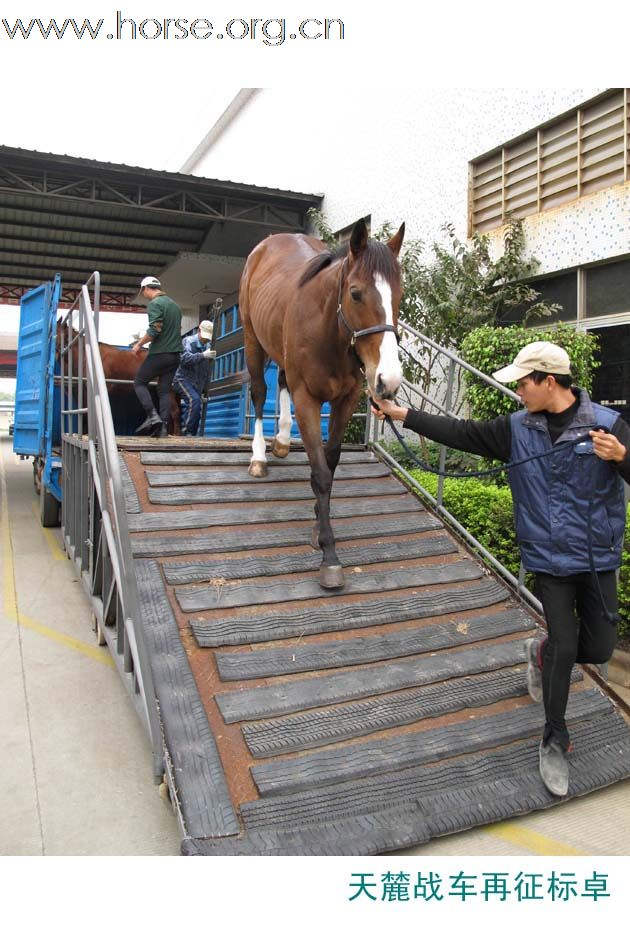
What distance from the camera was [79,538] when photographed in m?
4.73

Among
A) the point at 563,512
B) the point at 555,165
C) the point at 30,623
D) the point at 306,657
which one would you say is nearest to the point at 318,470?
the point at 306,657

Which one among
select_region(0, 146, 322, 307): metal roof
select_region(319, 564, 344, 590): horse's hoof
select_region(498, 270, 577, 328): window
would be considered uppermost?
select_region(0, 146, 322, 307): metal roof

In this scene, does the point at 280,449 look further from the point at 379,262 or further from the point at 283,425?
the point at 379,262

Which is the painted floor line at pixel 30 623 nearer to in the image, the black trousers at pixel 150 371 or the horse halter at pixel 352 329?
the black trousers at pixel 150 371

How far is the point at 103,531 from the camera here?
11.6 feet

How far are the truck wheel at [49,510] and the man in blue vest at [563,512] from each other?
558 cm

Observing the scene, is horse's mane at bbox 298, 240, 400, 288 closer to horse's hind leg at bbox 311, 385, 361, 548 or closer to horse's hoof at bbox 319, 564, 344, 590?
horse's hind leg at bbox 311, 385, 361, 548

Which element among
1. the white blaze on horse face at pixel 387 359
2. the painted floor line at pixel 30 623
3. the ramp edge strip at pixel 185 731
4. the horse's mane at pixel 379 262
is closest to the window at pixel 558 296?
the horse's mane at pixel 379 262

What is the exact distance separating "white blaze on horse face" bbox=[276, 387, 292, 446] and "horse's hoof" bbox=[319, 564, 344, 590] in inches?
60.6

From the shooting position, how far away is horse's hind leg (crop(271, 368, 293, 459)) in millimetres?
4738

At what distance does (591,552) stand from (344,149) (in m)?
10.1

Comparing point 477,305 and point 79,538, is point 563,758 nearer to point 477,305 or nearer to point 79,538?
point 79,538

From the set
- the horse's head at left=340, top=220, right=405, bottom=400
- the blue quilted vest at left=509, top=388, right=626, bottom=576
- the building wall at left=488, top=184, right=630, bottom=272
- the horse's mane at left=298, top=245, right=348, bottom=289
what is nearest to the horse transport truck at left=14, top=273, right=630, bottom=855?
the blue quilted vest at left=509, top=388, right=626, bottom=576

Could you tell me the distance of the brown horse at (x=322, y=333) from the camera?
3.08 meters
